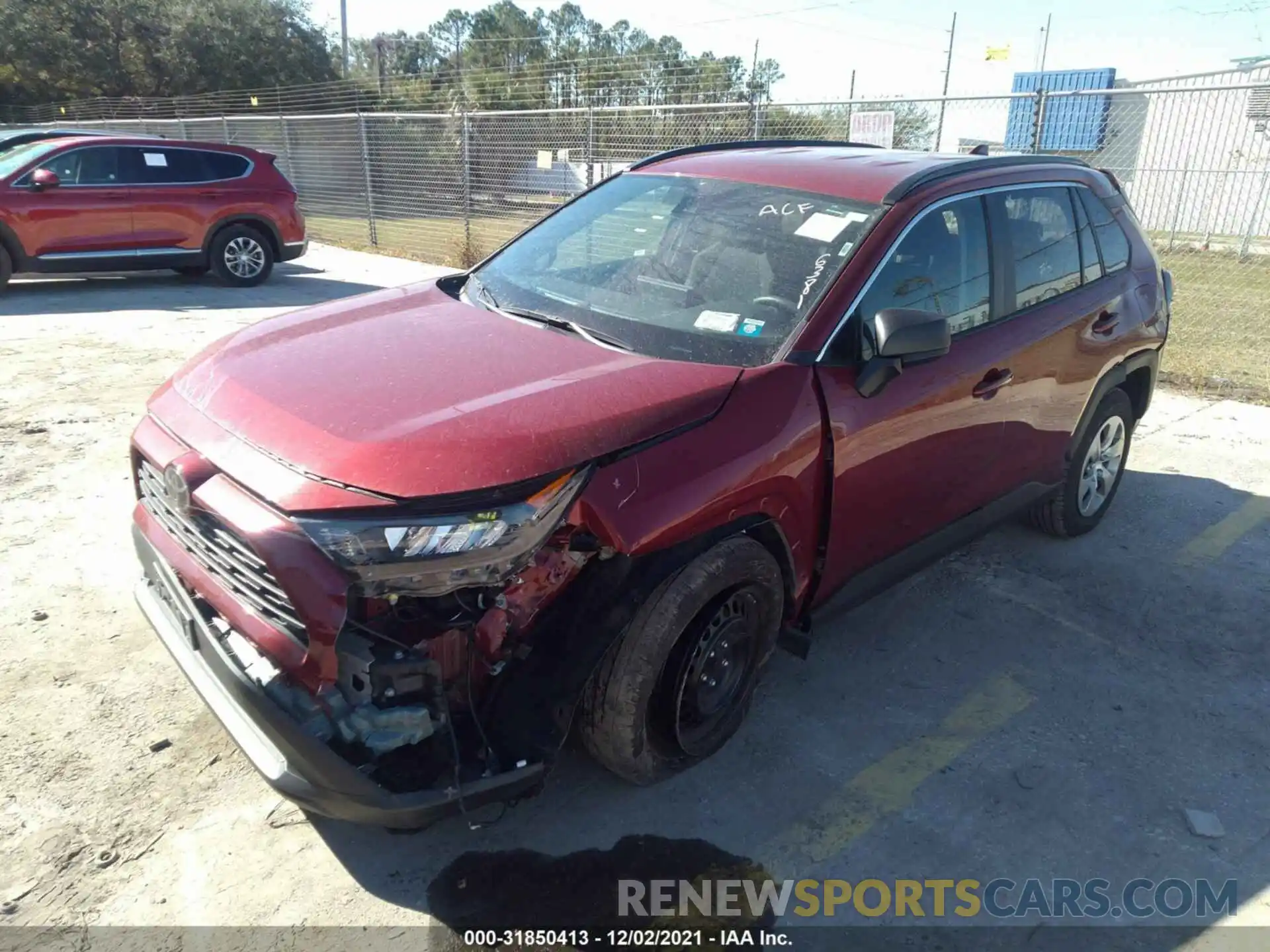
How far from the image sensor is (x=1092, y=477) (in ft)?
15.8

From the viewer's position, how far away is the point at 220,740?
10.1 ft

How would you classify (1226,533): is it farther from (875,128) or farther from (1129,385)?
(875,128)

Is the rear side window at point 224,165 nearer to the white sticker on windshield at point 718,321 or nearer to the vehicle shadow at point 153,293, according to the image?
the vehicle shadow at point 153,293

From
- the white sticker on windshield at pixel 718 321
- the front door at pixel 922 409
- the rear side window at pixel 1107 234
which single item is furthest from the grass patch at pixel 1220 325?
the white sticker on windshield at pixel 718 321

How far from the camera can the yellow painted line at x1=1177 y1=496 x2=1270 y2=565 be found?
15.4 ft

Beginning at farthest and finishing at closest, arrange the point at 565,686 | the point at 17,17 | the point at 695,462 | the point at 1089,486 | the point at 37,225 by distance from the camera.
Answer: the point at 17,17, the point at 37,225, the point at 1089,486, the point at 695,462, the point at 565,686

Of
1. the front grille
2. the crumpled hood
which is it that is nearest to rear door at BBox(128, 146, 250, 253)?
the crumpled hood

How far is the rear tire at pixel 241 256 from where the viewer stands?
36.0ft

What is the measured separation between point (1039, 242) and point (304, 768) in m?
3.59

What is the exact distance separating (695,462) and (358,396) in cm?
98

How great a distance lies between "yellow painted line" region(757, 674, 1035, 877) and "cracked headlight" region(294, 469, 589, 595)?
1241 millimetres

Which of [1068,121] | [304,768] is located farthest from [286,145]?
Answer: [304,768]

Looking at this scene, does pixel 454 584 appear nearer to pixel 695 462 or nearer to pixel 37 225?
pixel 695 462

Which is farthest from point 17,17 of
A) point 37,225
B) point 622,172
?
point 622,172
